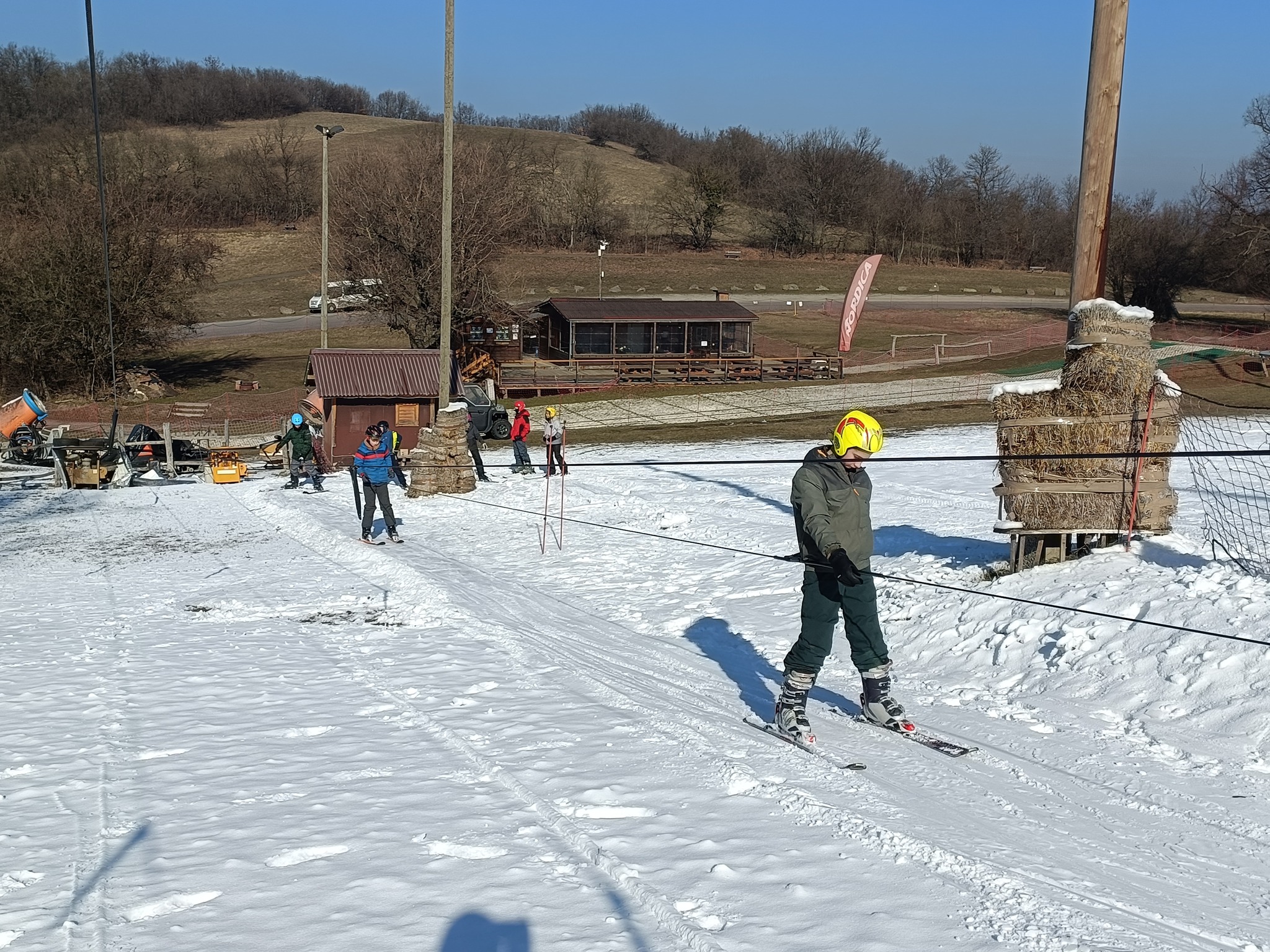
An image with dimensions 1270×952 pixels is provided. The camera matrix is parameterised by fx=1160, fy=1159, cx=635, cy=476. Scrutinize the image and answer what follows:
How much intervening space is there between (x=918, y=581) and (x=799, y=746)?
2865 millimetres

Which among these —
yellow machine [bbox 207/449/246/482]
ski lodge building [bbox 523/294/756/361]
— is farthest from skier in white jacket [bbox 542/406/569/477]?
ski lodge building [bbox 523/294/756/361]

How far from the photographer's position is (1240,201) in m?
55.3

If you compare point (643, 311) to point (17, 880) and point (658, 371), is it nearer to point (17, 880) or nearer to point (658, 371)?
Result: point (658, 371)

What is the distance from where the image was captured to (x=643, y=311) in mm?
50938

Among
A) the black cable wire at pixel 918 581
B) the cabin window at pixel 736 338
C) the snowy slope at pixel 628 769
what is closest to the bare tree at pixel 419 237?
the cabin window at pixel 736 338

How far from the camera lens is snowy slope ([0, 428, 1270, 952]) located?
16.1ft

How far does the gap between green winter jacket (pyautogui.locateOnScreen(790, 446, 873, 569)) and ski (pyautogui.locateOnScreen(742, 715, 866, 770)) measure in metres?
1.16

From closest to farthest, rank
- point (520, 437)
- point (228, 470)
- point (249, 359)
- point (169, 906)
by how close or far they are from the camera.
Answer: point (169, 906) < point (520, 437) < point (228, 470) < point (249, 359)

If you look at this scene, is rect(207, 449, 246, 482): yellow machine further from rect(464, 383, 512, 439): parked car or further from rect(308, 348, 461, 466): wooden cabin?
rect(464, 383, 512, 439): parked car

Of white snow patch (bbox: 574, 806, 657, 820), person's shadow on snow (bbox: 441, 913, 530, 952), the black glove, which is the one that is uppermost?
the black glove

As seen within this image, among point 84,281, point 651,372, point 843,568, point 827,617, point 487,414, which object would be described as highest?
point 84,281

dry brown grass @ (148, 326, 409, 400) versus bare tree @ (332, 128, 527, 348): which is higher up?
bare tree @ (332, 128, 527, 348)

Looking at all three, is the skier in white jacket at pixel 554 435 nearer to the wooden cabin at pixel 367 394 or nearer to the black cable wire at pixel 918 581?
the black cable wire at pixel 918 581

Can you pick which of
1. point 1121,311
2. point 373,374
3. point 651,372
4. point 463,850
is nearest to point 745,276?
point 651,372
